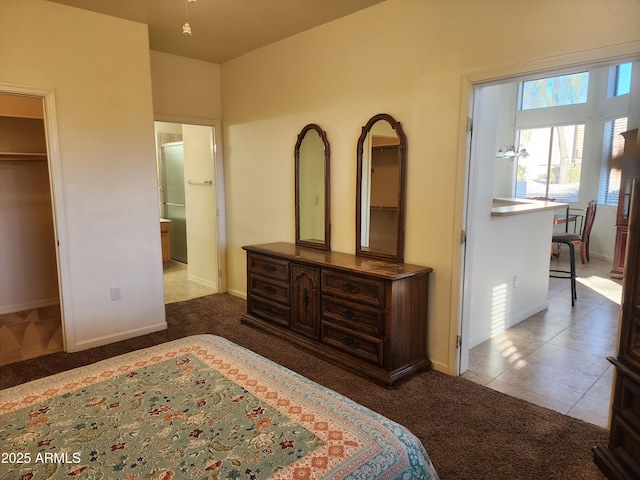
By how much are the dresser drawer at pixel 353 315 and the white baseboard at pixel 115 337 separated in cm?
171

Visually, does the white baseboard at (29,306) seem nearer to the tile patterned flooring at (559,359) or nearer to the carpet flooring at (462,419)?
the carpet flooring at (462,419)

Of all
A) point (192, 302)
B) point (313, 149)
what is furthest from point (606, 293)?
point (192, 302)

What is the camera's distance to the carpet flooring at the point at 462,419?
200 centimetres

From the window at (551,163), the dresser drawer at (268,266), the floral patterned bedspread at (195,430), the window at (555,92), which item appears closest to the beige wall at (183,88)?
the dresser drawer at (268,266)

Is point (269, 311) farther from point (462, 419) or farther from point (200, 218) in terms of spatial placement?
point (200, 218)

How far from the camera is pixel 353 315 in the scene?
2.99 meters

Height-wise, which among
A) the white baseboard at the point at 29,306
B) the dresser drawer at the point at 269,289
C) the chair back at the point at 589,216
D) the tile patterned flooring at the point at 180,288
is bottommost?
the tile patterned flooring at the point at 180,288

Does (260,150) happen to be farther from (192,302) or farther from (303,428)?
(303,428)

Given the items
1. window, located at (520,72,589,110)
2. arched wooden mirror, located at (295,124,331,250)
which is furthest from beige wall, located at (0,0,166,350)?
window, located at (520,72,589,110)

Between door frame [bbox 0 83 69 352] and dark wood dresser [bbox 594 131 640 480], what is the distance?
371cm

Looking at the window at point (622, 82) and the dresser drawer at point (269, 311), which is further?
the window at point (622, 82)

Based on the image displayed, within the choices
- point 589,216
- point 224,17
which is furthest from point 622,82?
point 224,17

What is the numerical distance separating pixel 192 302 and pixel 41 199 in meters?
1.97

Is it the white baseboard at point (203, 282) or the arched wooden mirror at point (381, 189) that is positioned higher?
the arched wooden mirror at point (381, 189)
